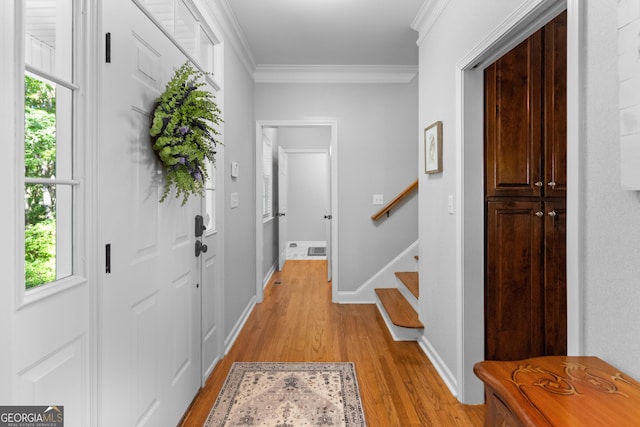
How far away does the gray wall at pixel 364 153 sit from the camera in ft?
13.4

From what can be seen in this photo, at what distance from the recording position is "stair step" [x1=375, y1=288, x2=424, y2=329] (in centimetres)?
302

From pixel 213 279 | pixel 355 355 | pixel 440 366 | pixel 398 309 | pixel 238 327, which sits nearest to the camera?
pixel 440 366

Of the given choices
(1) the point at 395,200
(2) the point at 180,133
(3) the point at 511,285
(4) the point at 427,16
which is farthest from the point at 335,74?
(3) the point at 511,285

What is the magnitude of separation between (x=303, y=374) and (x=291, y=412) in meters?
0.43

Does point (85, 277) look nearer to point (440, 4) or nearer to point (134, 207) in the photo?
point (134, 207)

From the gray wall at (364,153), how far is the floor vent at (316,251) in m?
3.10

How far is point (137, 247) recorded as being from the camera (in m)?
1.51

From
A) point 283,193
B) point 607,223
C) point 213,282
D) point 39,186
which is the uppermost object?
point 283,193

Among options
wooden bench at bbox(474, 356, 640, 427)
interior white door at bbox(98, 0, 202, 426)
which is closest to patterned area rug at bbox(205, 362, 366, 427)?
interior white door at bbox(98, 0, 202, 426)

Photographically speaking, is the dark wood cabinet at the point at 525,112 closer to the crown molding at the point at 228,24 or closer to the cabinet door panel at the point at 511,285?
the cabinet door panel at the point at 511,285

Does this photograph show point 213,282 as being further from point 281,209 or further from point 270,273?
point 281,209

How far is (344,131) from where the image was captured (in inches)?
162

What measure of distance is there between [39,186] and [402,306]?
9.98ft

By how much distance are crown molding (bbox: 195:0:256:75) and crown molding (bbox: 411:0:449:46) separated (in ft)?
4.76
